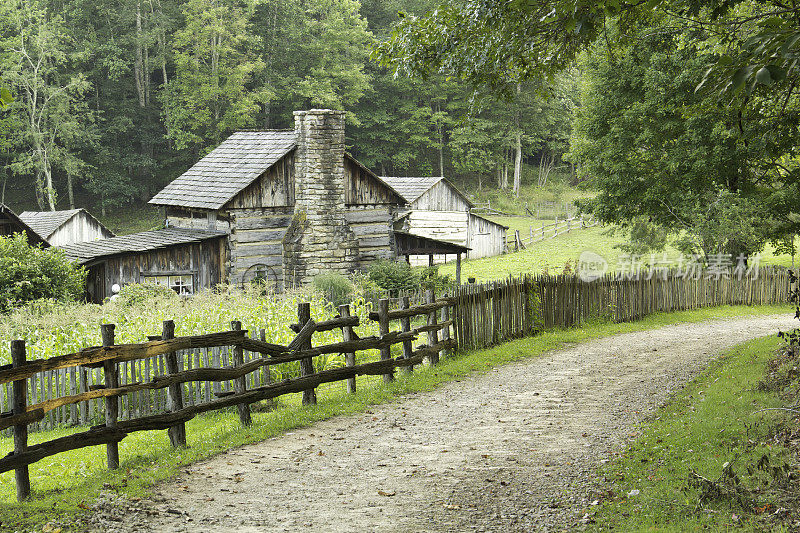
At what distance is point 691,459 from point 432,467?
2685mm

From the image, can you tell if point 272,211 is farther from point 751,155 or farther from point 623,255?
point 623,255

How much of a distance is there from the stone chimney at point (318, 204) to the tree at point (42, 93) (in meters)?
30.5

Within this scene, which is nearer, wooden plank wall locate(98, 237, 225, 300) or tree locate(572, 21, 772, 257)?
tree locate(572, 21, 772, 257)

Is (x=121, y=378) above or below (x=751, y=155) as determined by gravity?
below

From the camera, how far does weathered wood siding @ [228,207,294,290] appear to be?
25.6m

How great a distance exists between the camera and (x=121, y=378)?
12250mm

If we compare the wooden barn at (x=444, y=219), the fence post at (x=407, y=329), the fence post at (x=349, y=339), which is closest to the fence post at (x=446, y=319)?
the fence post at (x=407, y=329)

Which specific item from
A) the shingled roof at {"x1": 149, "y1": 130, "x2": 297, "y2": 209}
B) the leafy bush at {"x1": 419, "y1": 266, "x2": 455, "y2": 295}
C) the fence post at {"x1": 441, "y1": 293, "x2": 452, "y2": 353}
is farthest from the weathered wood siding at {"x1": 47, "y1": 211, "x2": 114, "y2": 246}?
the fence post at {"x1": 441, "y1": 293, "x2": 452, "y2": 353}

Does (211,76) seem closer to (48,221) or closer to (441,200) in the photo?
(48,221)

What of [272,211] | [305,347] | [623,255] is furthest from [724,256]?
[305,347]

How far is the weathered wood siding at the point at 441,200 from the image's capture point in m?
43.6

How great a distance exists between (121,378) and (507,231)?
4110 cm

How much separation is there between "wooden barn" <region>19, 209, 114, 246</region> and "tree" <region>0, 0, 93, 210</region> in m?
8.99

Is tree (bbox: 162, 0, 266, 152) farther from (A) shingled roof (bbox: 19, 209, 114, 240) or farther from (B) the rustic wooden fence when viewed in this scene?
(B) the rustic wooden fence
